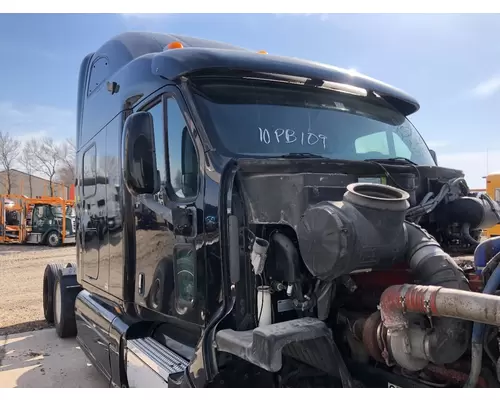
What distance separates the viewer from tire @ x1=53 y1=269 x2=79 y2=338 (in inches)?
257

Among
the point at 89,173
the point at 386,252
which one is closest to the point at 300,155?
the point at 386,252

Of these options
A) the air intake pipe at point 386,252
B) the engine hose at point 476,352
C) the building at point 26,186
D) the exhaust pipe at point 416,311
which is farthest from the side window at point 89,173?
the building at point 26,186

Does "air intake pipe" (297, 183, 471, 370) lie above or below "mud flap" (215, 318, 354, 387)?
above

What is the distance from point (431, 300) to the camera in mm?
1936

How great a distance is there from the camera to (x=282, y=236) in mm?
2664

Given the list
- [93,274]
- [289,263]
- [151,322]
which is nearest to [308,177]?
[289,263]

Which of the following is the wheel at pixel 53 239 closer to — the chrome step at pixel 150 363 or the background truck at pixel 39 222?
the background truck at pixel 39 222

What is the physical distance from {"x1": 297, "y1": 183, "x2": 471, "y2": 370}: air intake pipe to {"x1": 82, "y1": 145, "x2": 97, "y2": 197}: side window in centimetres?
318

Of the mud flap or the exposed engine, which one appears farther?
the mud flap

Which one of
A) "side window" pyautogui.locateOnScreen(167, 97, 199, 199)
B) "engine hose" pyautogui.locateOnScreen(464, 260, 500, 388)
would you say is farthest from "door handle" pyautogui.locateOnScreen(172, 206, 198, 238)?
"engine hose" pyautogui.locateOnScreen(464, 260, 500, 388)

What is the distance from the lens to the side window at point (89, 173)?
16.2ft

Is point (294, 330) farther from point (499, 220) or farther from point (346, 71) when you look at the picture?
point (346, 71)

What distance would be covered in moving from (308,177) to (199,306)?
104 cm

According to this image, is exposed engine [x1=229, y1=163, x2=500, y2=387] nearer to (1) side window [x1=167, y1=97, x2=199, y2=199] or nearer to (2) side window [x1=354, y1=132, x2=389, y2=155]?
(1) side window [x1=167, y1=97, x2=199, y2=199]
